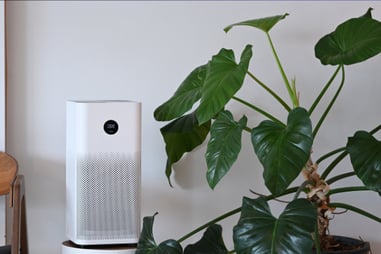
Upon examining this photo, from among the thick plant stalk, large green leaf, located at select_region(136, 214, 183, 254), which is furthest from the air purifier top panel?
the thick plant stalk

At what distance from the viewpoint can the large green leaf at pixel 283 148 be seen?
1852 millimetres

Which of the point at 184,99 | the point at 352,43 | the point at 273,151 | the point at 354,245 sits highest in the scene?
the point at 352,43

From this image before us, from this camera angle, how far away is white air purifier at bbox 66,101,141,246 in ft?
7.01

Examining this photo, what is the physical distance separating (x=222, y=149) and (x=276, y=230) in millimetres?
322

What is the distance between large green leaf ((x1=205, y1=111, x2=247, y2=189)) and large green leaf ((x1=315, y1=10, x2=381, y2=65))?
357 mm

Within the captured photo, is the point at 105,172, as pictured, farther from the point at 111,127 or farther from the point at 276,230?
the point at 276,230

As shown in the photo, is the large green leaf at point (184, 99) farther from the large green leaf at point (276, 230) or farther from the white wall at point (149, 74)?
the large green leaf at point (276, 230)

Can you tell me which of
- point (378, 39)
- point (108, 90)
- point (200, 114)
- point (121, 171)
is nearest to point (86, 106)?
point (121, 171)

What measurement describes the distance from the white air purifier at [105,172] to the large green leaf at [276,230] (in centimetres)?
42

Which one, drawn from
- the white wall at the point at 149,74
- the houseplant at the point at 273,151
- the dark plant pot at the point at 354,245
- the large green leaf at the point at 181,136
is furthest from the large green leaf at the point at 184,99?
the dark plant pot at the point at 354,245

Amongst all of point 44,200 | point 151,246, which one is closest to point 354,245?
point 151,246

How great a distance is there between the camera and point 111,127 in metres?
2.15

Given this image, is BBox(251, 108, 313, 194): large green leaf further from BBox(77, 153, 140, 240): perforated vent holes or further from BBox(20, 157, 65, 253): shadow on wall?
BBox(20, 157, 65, 253): shadow on wall

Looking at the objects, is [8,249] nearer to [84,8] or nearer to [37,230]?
[37,230]
